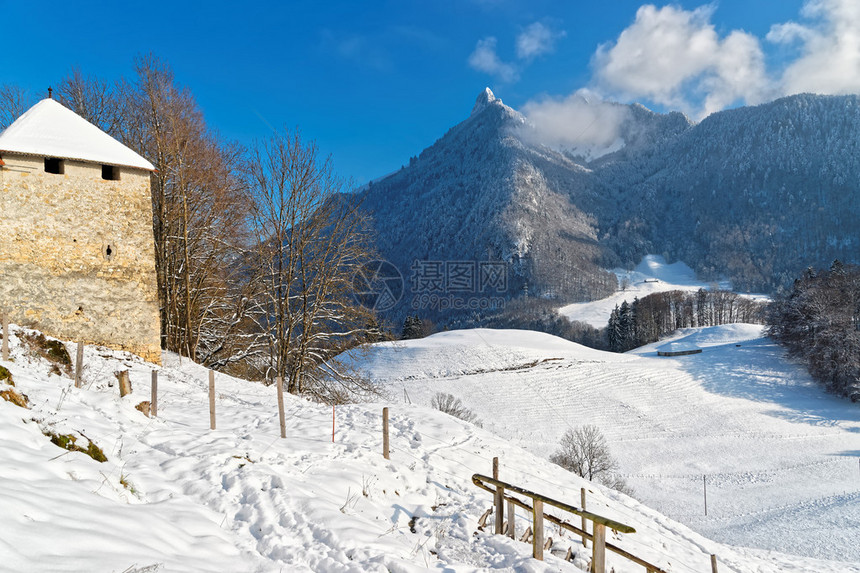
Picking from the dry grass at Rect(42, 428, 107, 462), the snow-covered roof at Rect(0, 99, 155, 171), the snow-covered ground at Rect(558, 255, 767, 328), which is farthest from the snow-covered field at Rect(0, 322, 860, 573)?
the snow-covered ground at Rect(558, 255, 767, 328)

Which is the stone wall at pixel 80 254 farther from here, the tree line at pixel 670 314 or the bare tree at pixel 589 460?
the tree line at pixel 670 314

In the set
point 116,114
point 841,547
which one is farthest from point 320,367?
point 841,547

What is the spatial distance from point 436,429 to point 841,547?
56.1ft

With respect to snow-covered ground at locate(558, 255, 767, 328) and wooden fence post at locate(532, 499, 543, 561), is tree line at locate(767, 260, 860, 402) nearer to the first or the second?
wooden fence post at locate(532, 499, 543, 561)

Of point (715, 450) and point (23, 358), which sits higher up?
point (23, 358)

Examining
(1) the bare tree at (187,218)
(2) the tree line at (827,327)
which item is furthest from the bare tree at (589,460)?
(2) the tree line at (827,327)

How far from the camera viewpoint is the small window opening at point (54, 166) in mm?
13219

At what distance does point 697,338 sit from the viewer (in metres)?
65.8

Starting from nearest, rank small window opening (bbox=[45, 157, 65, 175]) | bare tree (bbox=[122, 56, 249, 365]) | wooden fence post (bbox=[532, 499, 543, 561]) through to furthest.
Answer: wooden fence post (bbox=[532, 499, 543, 561]), small window opening (bbox=[45, 157, 65, 175]), bare tree (bbox=[122, 56, 249, 365])

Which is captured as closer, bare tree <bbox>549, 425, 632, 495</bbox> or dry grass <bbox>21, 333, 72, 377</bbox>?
dry grass <bbox>21, 333, 72, 377</bbox>

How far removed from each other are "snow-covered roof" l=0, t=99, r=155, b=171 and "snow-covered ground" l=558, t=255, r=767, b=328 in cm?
11106

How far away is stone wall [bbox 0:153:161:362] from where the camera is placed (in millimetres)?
12516

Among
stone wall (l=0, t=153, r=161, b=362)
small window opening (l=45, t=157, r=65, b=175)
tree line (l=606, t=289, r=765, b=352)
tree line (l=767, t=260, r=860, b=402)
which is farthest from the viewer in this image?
tree line (l=606, t=289, r=765, b=352)

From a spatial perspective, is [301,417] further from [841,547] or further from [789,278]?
[789,278]
